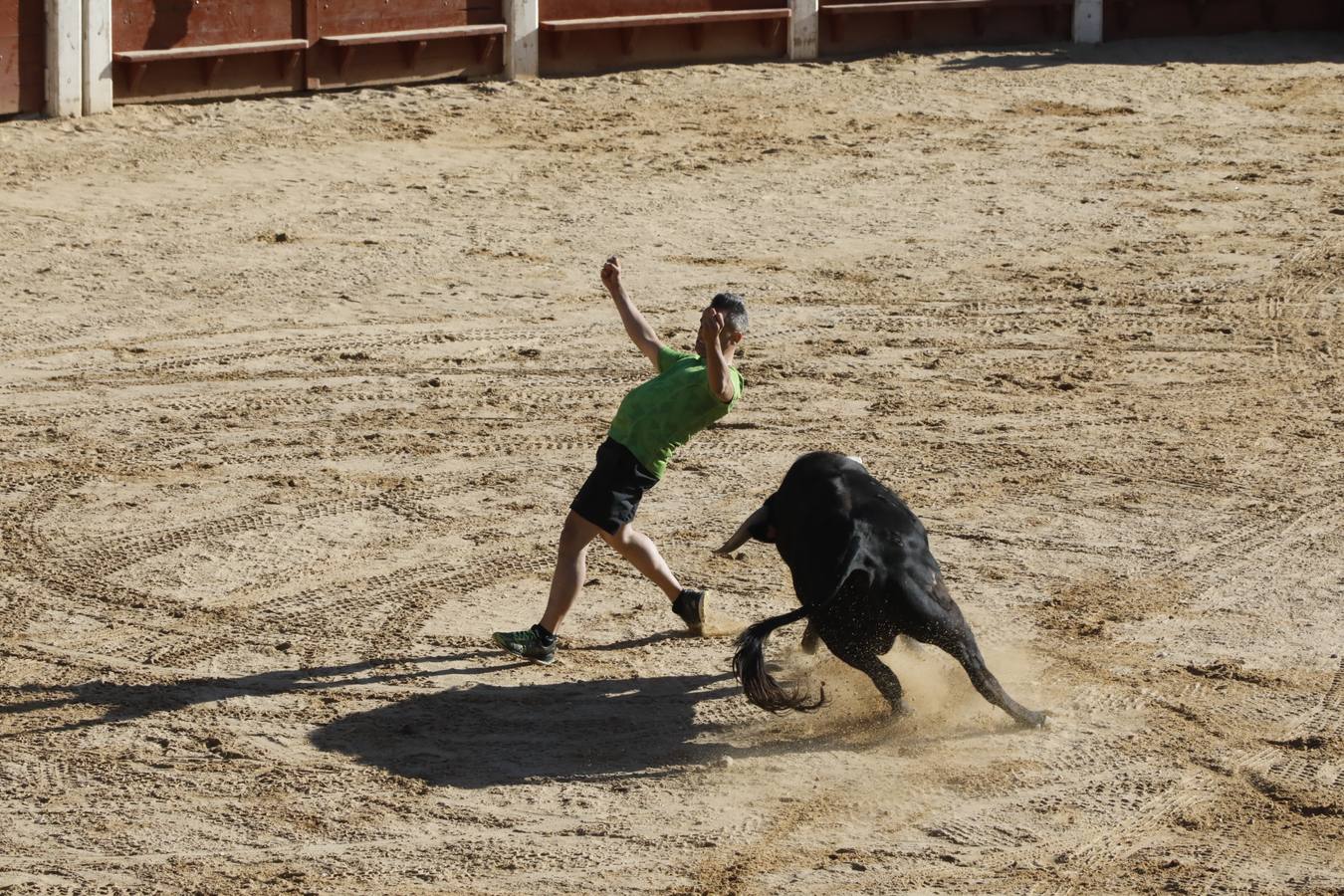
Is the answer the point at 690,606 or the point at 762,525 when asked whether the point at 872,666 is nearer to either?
the point at 762,525

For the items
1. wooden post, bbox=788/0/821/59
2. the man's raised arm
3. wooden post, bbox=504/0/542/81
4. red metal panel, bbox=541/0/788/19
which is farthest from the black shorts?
wooden post, bbox=788/0/821/59

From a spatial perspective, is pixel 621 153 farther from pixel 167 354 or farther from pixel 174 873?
pixel 174 873

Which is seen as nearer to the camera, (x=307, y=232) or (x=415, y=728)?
(x=415, y=728)

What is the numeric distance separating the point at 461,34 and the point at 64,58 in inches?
135

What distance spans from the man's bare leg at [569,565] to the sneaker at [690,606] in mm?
430

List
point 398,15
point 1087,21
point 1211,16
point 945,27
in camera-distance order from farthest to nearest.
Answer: point 1211,16 → point 1087,21 → point 945,27 → point 398,15

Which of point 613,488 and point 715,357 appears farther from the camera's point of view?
point 613,488

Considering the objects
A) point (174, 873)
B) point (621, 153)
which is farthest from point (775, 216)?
→ point (174, 873)

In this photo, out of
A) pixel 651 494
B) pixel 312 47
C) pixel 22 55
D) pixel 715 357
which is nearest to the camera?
pixel 715 357

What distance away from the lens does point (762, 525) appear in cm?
679

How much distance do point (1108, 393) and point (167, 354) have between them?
202 inches

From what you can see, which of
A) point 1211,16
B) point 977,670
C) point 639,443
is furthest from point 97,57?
point 1211,16

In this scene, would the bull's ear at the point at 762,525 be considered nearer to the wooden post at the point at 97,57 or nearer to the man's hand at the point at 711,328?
the man's hand at the point at 711,328

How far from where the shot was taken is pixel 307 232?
490 inches
